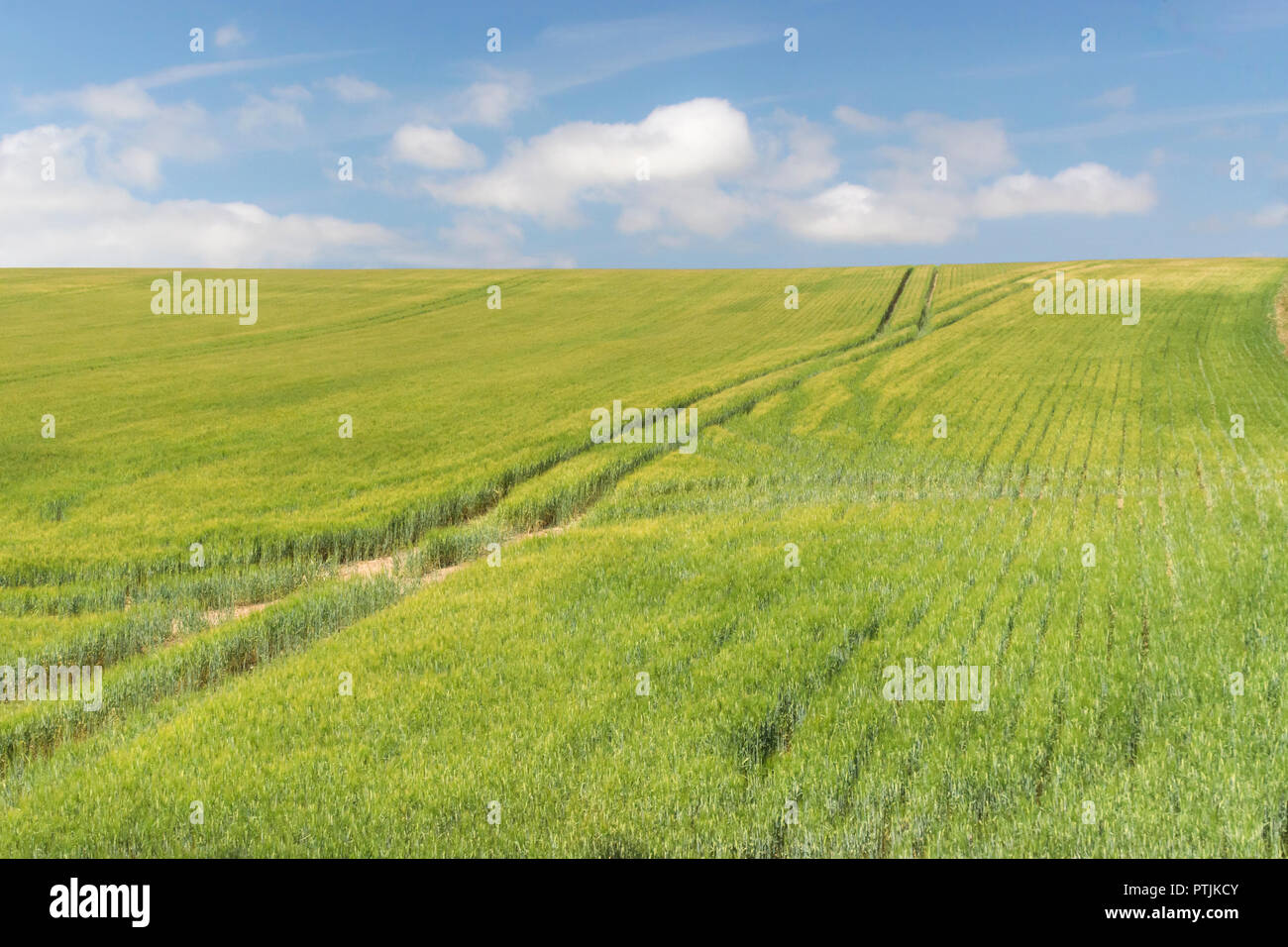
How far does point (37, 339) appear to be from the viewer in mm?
52938

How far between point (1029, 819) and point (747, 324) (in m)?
59.2

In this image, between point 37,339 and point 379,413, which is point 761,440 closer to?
point 379,413

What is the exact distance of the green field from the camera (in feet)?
26.7

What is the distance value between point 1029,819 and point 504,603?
961cm

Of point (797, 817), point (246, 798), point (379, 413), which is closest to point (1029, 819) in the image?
point (797, 817)

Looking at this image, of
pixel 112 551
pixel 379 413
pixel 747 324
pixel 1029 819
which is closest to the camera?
pixel 1029 819

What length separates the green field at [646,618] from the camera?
26.7 feet

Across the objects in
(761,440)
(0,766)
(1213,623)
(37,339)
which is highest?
(37,339)

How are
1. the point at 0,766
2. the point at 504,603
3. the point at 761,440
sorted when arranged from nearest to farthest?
the point at 0,766 < the point at 504,603 < the point at 761,440

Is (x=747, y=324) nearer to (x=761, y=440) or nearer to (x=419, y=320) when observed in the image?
(x=419, y=320)

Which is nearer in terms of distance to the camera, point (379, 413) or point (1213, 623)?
point (1213, 623)

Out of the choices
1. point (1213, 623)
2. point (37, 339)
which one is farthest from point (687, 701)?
point (37, 339)

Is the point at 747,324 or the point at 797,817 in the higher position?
the point at 747,324

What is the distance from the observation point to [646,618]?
13.6 m
